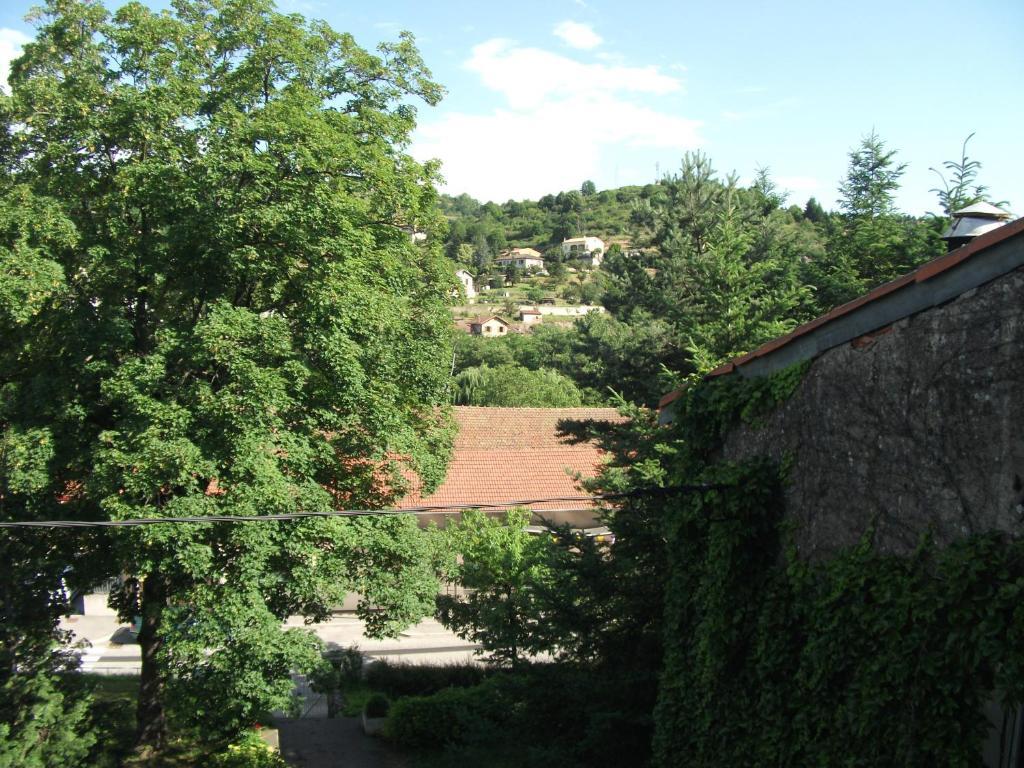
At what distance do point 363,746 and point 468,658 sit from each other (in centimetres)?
513

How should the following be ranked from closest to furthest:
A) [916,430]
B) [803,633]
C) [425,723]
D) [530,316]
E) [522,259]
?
[916,430] < [803,633] < [425,723] < [530,316] < [522,259]

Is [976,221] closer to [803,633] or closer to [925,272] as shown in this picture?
[925,272]

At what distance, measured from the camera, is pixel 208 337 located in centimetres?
1051

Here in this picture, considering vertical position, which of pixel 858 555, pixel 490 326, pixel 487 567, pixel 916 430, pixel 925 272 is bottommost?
pixel 487 567

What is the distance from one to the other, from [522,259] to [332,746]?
137m

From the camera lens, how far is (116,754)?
1215 cm

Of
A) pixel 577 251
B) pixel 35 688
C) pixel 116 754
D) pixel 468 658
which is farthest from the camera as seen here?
pixel 577 251

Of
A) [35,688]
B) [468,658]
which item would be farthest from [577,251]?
[35,688]

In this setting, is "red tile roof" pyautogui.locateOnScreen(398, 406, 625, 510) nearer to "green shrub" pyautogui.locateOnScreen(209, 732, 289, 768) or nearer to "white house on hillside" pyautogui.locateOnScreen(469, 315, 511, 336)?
"green shrub" pyautogui.locateOnScreen(209, 732, 289, 768)

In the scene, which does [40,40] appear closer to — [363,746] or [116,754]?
[116,754]

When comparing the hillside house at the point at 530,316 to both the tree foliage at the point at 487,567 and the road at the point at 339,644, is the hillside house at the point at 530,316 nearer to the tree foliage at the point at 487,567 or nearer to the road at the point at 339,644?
the road at the point at 339,644

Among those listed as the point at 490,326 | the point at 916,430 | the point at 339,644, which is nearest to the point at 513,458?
the point at 339,644

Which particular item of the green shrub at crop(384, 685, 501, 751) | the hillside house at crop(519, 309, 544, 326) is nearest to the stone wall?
the green shrub at crop(384, 685, 501, 751)

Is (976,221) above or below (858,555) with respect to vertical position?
above
